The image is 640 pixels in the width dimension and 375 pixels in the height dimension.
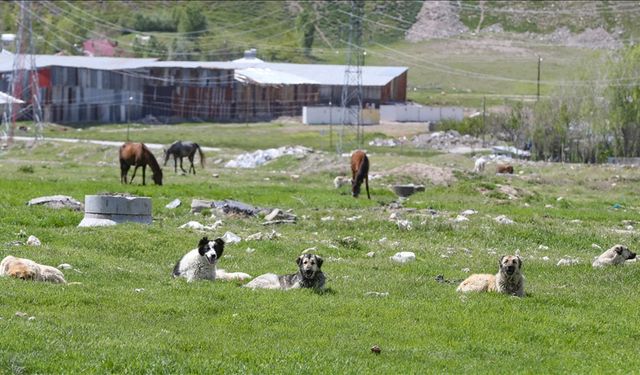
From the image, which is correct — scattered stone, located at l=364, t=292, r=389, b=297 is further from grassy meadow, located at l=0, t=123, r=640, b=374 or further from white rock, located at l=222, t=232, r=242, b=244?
white rock, located at l=222, t=232, r=242, b=244

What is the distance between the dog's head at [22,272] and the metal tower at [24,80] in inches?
2346

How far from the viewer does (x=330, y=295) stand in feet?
61.2

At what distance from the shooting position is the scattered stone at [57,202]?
31908 mm

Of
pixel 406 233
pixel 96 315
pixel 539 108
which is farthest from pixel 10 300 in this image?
pixel 539 108

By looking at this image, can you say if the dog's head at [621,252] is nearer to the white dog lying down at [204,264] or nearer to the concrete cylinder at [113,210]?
the white dog lying down at [204,264]

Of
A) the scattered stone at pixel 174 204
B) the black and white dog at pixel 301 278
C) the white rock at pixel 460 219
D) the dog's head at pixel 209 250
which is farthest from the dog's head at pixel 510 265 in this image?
the scattered stone at pixel 174 204

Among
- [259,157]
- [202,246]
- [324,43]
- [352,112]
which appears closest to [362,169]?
[202,246]

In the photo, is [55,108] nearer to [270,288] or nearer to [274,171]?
[274,171]

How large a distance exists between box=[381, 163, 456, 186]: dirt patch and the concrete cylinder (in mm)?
20775

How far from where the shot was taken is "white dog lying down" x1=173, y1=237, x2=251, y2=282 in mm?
19859

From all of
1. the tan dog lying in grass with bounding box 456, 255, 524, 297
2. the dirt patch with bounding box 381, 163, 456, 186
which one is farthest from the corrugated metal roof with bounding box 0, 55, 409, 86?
the tan dog lying in grass with bounding box 456, 255, 524, 297

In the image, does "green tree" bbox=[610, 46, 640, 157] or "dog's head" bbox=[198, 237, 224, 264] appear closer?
"dog's head" bbox=[198, 237, 224, 264]

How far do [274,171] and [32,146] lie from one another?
74.4ft

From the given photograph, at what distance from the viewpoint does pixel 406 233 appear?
29078 millimetres
